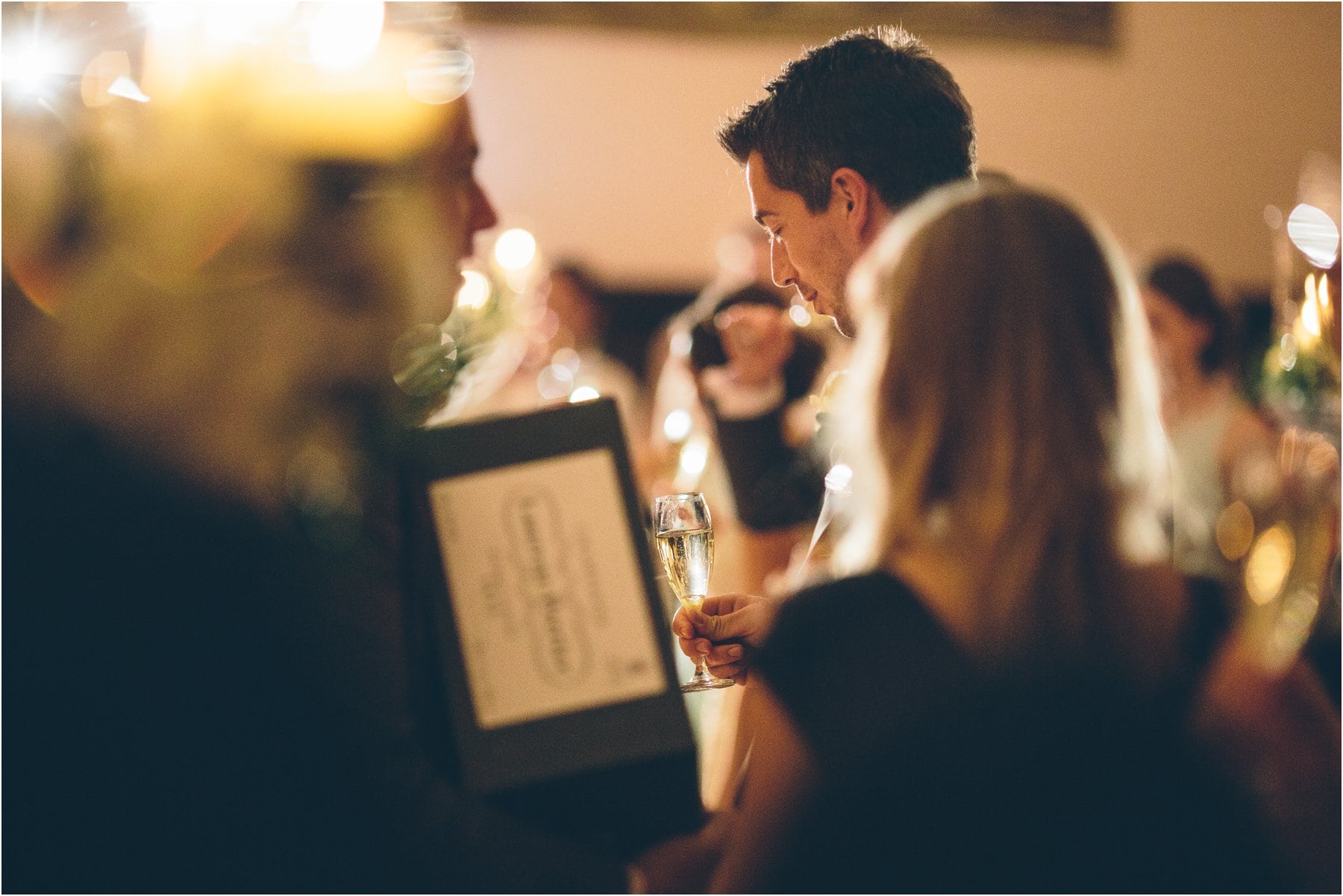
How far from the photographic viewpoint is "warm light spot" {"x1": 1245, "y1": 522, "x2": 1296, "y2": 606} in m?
1.85

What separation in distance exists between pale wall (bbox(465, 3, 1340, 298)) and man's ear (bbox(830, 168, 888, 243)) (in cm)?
427

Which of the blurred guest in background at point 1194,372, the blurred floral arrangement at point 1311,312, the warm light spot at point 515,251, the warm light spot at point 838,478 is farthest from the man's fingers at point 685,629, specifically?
the warm light spot at point 515,251

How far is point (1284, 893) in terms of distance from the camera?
3.28 feet

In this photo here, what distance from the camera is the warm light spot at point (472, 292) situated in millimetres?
1065

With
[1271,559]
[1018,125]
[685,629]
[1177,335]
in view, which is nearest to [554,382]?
[1177,335]

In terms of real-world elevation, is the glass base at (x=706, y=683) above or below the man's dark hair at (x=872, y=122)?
below

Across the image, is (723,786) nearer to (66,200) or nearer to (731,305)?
(66,200)

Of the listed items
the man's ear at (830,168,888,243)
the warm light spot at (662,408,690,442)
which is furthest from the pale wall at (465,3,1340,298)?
the man's ear at (830,168,888,243)

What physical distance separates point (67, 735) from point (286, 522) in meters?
0.21

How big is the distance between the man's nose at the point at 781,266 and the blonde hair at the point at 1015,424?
672mm

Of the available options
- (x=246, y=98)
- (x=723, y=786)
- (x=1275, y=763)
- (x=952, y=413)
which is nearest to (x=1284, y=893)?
(x=1275, y=763)

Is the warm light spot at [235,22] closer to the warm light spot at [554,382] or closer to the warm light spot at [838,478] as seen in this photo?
the warm light spot at [838,478]

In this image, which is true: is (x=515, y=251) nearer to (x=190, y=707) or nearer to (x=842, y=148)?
(x=842, y=148)

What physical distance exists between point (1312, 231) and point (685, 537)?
116 centimetres
